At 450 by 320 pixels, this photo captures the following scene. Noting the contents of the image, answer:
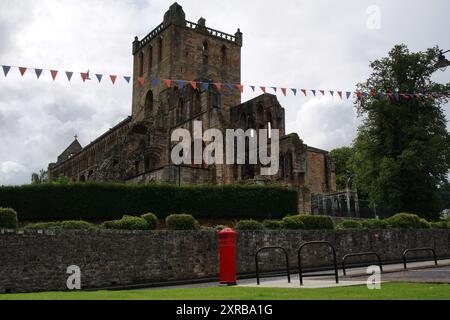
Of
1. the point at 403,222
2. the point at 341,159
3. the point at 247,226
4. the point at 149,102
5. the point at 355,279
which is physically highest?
the point at 149,102

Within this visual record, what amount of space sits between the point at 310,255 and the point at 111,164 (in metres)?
23.6

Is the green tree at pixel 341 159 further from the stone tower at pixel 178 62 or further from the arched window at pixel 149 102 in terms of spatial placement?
the arched window at pixel 149 102

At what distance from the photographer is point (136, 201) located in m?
23.7

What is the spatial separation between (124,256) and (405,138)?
2372 centimetres

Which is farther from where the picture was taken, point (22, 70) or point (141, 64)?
point (141, 64)

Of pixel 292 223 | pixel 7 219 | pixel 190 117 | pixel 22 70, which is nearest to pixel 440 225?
pixel 292 223

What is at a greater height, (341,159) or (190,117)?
(190,117)

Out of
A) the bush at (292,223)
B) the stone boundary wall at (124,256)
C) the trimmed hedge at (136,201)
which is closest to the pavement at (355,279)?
the stone boundary wall at (124,256)

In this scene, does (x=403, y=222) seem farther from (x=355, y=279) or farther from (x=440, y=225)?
(x=355, y=279)

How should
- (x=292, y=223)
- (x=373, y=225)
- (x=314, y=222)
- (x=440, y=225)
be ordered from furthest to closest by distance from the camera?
(x=440, y=225), (x=373, y=225), (x=314, y=222), (x=292, y=223)

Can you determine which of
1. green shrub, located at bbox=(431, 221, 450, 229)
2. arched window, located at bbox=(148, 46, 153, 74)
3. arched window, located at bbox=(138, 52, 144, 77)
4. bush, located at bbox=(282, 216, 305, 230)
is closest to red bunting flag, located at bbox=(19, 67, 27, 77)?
bush, located at bbox=(282, 216, 305, 230)
